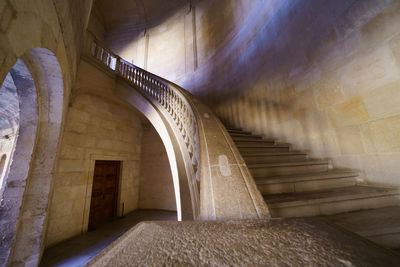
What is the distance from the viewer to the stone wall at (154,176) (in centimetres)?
629

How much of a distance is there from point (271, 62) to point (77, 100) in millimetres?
5762

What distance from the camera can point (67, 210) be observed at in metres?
4.02

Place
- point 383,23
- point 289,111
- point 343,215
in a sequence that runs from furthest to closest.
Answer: point 289,111
point 383,23
point 343,215

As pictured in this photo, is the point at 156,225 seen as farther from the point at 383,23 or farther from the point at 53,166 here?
the point at 383,23

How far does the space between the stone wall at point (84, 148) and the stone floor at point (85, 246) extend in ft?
0.88

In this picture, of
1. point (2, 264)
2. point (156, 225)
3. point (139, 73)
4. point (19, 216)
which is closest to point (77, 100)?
point (139, 73)

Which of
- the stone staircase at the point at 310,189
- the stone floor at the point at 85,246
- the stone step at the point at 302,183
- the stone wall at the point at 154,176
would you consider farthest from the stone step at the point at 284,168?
the stone wall at the point at 154,176

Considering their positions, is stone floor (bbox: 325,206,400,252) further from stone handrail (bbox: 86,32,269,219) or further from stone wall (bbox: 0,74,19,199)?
stone wall (bbox: 0,74,19,199)

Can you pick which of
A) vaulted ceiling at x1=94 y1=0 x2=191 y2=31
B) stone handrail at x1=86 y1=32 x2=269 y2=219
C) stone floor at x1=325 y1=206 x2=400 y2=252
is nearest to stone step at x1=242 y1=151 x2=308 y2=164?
stone handrail at x1=86 y1=32 x2=269 y2=219

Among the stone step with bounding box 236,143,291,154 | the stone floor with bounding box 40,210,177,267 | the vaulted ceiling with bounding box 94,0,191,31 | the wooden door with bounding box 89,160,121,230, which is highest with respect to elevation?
the vaulted ceiling with bounding box 94,0,191,31

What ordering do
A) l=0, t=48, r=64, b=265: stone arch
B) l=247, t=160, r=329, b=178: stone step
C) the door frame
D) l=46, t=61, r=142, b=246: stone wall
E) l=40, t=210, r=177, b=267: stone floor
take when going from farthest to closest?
the door frame, l=46, t=61, r=142, b=246: stone wall, l=40, t=210, r=177, b=267: stone floor, l=0, t=48, r=64, b=265: stone arch, l=247, t=160, r=329, b=178: stone step

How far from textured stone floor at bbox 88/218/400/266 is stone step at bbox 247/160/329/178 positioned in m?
1.41

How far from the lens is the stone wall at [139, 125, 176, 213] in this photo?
6285 mm

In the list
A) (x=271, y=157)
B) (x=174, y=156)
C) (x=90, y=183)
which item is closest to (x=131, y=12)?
(x=90, y=183)
